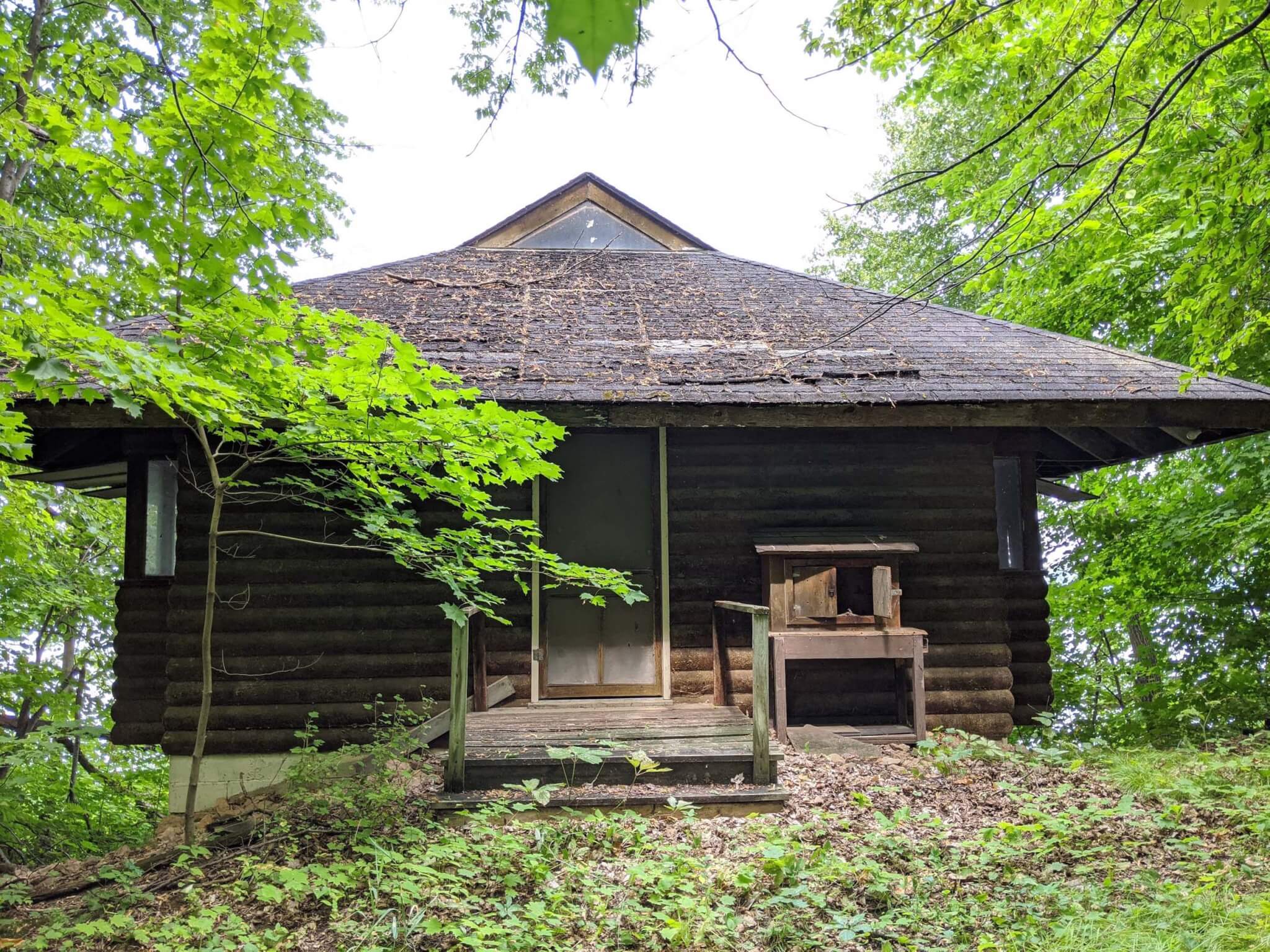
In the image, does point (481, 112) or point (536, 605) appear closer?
point (481, 112)

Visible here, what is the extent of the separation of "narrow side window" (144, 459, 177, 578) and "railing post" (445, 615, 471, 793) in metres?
3.57

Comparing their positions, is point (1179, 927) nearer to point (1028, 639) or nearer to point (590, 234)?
point (1028, 639)

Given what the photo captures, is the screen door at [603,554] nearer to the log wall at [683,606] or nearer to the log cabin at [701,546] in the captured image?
the log cabin at [701,546]

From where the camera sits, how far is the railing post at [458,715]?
16.1ft

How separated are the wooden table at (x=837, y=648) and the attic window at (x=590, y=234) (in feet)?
21.1

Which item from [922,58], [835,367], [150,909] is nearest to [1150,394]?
[835,367]

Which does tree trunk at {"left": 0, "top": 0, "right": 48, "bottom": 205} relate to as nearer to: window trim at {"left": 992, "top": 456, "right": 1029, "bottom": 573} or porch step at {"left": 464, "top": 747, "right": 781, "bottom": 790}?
porch step at {"left": 464, "top": 747, "right": 781, "bottom": 790}

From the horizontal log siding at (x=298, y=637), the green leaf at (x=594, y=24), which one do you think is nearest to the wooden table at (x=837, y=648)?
the horizontal log siding at (x=298, y=637)

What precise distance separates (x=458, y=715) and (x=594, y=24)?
4558 mm

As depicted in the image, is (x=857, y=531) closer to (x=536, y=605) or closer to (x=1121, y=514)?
(x=536, y=605)

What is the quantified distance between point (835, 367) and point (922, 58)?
372 cm

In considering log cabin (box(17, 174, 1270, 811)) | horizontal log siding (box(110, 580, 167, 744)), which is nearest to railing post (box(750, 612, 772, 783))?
log cabin (box(17, 174, 1270, 811))

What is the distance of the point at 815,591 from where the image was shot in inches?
258

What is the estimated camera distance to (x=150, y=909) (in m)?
4.04
